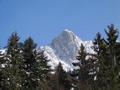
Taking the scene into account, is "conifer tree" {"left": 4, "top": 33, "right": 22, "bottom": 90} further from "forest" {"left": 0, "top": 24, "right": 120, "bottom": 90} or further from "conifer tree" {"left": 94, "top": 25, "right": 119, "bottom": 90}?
"conifer tree" {"left": 94, "top": 25, "right": 119, "bottom": 90}

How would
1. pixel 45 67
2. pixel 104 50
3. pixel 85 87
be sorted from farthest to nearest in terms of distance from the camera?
1. pixel 45 67
2. pixel 104 50
3. pixel 85 87

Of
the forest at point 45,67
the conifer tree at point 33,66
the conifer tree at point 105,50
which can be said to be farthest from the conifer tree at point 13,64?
the conifer tree at point 105,50

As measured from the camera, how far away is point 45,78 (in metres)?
46.7

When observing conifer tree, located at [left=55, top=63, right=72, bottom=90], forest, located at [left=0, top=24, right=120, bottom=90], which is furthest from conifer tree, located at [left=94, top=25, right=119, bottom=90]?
conifer tree, located at [left=55, top=63, right=72, bottom=90]

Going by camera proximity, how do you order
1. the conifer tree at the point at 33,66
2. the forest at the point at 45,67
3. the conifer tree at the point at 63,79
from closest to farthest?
1. the forest at the point at 45,67
2. the conifer tree at the point at 33,66
3. the conifer tree at the point at 63,79

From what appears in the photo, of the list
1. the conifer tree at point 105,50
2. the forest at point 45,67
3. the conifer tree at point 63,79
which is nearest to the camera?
the conifer tree at point 105,50

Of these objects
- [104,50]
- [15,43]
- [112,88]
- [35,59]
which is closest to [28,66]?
[35,59]

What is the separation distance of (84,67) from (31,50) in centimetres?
696

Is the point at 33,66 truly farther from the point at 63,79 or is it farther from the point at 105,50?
the point at 105,50

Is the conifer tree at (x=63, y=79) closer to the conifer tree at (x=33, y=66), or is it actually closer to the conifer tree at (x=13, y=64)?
the conifer tree at (x=33, y=66)

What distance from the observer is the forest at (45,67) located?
3766cm

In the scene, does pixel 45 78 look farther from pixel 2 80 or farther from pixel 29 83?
pixel 2 80

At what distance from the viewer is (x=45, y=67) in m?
47.9

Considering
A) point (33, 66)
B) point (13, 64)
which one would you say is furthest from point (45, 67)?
point (13, 64)
